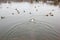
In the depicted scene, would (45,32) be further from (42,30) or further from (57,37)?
(57,37)

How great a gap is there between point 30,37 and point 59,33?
114 centimetres

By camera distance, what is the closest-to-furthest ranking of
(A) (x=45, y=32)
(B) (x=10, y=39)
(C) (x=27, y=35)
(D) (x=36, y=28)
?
(B) (x=10, y=39)
(C) (x=27, y=35)
(A) (x=45, y=32)
(D) (x=36, y=28)

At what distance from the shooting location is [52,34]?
5.06m

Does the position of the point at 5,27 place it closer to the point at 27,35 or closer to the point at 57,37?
the point at 27,35

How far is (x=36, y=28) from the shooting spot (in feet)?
19.2

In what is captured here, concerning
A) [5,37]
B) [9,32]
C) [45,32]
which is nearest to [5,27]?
[9,32]

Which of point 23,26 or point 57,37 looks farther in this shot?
point 23,26

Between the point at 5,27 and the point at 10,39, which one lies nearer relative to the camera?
the point at 10,39

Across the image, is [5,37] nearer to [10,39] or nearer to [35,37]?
[10,39]

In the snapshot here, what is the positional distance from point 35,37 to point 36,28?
3.68 feet

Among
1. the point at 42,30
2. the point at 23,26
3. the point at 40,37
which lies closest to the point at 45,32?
the point at 42,30

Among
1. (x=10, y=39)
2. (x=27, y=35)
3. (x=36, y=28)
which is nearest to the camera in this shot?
(x=10, y=39)

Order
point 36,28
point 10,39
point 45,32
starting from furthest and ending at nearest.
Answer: point 36,28, point 45,32, point 10,39

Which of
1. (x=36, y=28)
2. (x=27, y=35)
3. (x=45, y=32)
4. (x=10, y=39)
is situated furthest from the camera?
(x=36, y=28)
